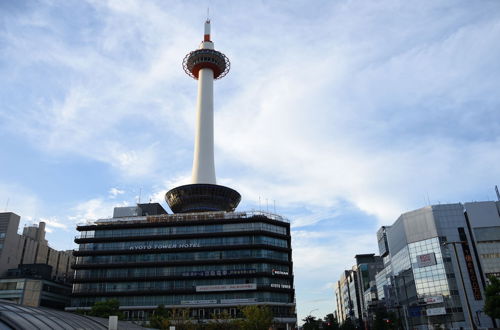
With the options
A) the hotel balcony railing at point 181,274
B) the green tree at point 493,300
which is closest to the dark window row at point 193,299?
the hotel balcony railing at point 181,274

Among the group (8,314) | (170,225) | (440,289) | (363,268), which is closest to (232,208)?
(170,225)

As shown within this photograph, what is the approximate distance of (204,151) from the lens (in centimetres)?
13025

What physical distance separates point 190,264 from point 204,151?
129 ft

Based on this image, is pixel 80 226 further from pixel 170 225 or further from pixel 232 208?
pixel 232 208

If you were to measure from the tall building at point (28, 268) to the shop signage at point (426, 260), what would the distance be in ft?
315

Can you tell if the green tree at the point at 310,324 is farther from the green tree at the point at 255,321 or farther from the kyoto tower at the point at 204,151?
the green tree at the point at 255,321

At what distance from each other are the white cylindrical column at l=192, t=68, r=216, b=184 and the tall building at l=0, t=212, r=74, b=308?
48102 millimetres

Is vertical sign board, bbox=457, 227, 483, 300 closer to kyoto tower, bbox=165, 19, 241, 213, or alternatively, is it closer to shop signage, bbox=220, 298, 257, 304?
shop signage, bbox=220, 298, 257, 304

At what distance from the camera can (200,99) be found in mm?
139625

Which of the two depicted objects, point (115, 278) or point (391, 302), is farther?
point (391, 302)

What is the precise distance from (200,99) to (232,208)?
129 feet

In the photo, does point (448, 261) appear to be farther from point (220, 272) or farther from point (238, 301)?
point (220, 272)

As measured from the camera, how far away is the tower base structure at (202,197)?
120 metres

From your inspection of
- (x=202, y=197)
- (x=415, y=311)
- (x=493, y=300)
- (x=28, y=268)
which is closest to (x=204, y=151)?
(x=202, y=197)
